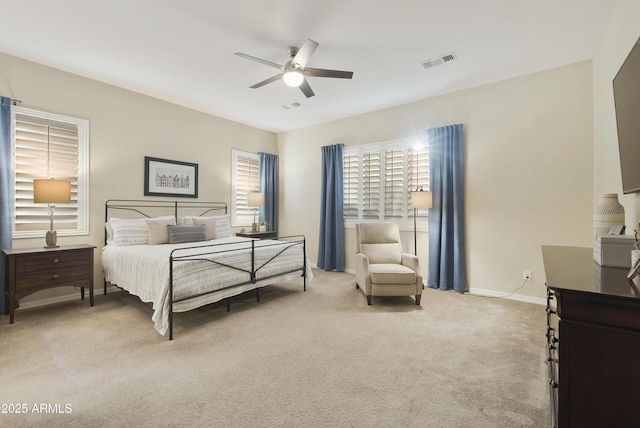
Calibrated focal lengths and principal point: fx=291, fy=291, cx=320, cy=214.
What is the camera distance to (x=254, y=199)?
562 cm

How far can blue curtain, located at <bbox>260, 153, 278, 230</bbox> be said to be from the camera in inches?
244

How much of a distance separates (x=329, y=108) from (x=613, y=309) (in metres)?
4.69

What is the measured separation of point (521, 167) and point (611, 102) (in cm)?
125

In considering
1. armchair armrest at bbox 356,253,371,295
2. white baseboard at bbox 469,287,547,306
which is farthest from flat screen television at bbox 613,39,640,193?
armchair armrest at bbox 356,253,371,295

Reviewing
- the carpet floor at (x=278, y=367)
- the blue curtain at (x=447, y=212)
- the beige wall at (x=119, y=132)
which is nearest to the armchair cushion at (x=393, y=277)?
the carpet floor at (x=278, y=367)

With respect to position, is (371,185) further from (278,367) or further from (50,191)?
(50,191)

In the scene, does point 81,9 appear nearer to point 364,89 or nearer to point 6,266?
point 6,266

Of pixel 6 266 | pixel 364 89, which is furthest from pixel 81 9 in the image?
pixel 364 89

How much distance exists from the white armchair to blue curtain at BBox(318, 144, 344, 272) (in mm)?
1153

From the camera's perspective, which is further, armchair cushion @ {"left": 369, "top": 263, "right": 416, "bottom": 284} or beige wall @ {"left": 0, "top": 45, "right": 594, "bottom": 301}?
armchair cushion @ {"left": 369, "top": 263, "right": 416, "bottom": 284}

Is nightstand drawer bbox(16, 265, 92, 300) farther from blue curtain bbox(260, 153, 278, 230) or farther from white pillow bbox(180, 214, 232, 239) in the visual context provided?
blue curtain bbox(260, 153, 278, 230)

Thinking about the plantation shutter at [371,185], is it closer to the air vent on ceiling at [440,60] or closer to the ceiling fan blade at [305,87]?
the air vent on ceiling at [440,60]

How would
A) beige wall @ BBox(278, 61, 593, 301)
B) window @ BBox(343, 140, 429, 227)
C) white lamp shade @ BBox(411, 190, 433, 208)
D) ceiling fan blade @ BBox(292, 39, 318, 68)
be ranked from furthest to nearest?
window @ BBox(343, 140, 429, 227) → white lamp shade @ BBox(411, 190, 433, 208) → beige wall @ BBox(278, 61, 593, 301) → ceiling fan blade @ BBox(292, 39, 318, 68)

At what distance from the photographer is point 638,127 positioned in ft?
5.21
